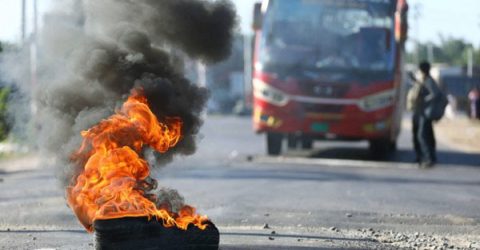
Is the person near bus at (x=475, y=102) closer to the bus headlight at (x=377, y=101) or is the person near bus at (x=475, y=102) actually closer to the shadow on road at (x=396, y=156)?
the shadow on road at (x=396, y=156)

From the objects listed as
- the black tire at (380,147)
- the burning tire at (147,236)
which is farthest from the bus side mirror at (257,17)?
the burning tire at (147,236)

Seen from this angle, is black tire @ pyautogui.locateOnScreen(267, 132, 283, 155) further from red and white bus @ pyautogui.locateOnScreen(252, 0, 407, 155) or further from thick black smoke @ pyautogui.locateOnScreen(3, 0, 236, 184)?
thick black smoke @ pyautogui.locateOnScreen(3, 0, 236, 184)

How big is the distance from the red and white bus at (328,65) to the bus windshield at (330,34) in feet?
0.06

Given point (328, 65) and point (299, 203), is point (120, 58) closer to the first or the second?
point (299, 203)

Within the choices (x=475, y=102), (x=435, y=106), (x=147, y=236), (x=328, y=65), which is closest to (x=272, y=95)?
(x=328, y=65)

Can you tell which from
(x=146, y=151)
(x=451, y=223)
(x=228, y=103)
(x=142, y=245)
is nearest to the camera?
(x=142, y=245)

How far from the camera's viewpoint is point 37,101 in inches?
332

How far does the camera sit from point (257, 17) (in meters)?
17.7

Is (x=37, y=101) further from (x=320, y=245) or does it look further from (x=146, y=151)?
(x=320, y=245)

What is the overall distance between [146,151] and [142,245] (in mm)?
1134

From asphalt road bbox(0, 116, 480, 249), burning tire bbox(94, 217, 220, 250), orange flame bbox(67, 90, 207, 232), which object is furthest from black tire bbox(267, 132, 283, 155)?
burning tire bbox(94, 217, 220, 250)

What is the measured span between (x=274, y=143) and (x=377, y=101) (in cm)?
261

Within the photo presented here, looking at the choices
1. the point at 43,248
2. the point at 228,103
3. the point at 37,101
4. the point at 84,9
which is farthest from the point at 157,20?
the point at 228,103

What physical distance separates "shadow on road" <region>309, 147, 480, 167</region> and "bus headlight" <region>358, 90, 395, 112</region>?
2.25 metres
